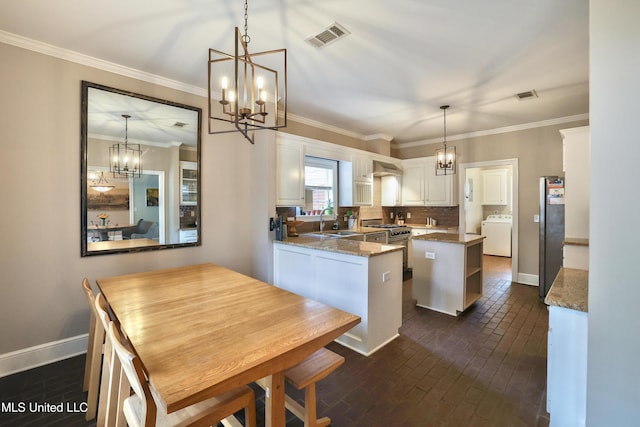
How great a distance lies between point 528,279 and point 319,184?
3883 mm

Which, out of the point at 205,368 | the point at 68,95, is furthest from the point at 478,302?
the point at 68,95

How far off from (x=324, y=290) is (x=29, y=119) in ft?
9.78

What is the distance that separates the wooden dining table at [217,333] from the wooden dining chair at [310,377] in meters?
0.19

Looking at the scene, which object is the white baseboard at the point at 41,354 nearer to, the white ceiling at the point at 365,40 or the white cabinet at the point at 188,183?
the white cabinet at the point at 188,183

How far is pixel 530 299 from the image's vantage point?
13.2ft

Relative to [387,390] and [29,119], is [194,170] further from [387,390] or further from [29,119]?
[387,390]

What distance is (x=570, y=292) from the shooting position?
1539 mm

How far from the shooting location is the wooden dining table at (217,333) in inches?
Result: 40.9

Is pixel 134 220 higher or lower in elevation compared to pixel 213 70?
lower

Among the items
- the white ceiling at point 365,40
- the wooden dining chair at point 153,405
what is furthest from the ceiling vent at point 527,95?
the wooden dining chair at point 153,405

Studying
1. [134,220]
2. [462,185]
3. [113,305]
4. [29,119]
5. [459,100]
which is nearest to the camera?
[113,305]

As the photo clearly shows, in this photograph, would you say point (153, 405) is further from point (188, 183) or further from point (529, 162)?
point (529, 162)

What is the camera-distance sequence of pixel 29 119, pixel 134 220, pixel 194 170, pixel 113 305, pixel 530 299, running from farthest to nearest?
1. pixel 530 299
2. pixel 194 170
3. pixel 134 220
4. pixel 29 119
5. pixel 113 305

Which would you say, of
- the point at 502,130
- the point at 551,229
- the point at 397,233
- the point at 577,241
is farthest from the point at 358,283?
the point at 502,130
